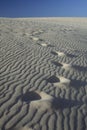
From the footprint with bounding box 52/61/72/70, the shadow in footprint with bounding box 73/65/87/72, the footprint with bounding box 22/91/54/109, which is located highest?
the footprint with bounding box 52/61/72/70

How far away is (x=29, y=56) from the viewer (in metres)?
11.8

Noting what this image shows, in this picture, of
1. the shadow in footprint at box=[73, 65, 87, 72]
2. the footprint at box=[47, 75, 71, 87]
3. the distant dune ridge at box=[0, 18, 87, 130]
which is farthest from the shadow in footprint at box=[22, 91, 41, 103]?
the shadow in footprint at box=[73, 65, 87, 72]

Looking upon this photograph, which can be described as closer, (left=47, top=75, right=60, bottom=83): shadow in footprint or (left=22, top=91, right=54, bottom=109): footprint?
(left=22, top=91, right=54, bottom=109): footprint

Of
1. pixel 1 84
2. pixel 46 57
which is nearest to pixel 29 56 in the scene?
pixel 46 57

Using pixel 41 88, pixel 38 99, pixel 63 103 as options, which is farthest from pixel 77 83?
pixel 38 99

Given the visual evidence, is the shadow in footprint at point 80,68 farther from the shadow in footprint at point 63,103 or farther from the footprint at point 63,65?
the shadow in footprint at point 63,103

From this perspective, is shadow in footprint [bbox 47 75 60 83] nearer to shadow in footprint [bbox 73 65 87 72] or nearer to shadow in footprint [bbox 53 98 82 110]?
shadow in footprint [bbox 53 98 82 110]

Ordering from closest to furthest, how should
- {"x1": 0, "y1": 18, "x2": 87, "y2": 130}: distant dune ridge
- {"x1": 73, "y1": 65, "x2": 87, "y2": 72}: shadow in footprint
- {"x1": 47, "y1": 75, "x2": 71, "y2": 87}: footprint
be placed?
{"x1": 0, "y1": 18, "x2": 87, "y2": 130}: distant dune ridge
{"x1": 47, "y1": 75, "x2": 71, "y2": 87}: footprint
{"x1": 73, "y1": 65, "x2": 87, "y2": 72}: shadow in footprint

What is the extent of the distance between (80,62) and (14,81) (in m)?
4.68

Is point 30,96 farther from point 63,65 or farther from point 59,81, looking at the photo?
point 63,65

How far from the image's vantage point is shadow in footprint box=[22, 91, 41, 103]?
779 cm

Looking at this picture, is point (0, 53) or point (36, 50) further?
A: point (36, 50)

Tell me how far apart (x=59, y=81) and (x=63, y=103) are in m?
1.79

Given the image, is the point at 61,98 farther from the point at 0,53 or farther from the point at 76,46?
the point at 76,46
